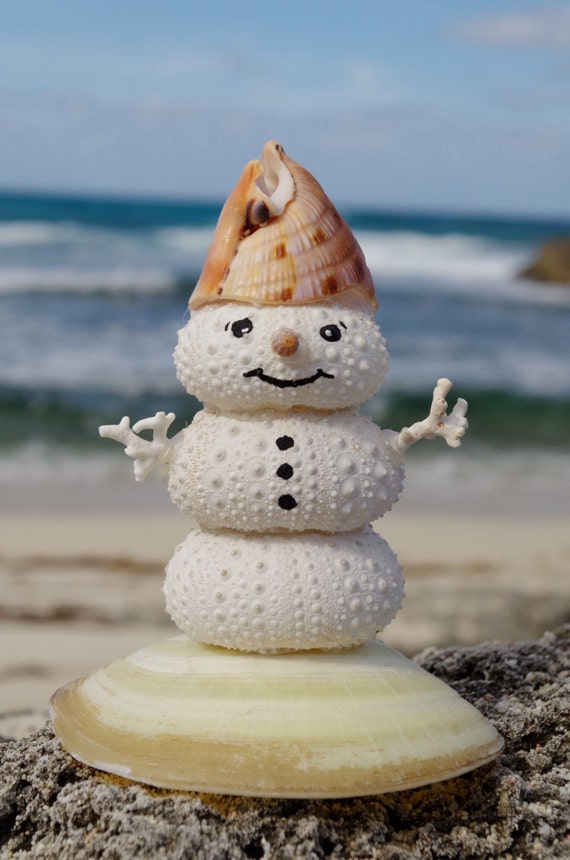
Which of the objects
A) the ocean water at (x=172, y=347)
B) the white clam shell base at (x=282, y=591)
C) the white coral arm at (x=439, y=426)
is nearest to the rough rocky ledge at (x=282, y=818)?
the white clam shell base at (x=282, y=591)

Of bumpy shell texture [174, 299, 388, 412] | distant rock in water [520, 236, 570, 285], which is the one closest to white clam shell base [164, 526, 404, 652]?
bumpy shell texture [174, 299, 388, 412]

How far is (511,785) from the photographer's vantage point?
13.0ft

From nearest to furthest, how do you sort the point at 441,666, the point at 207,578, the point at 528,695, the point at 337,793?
the point at 337,793
the point at 207,578
the point at 528,695
the point at 441,666

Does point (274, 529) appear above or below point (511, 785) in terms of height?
above

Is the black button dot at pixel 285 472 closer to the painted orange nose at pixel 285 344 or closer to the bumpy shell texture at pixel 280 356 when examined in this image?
the bumpy shell texture at pixel 280 356

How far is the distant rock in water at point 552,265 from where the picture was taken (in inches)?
1252

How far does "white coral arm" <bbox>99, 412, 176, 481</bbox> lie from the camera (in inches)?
160

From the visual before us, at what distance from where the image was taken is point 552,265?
32000 millimetres

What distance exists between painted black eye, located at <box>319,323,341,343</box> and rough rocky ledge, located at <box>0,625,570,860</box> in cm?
148

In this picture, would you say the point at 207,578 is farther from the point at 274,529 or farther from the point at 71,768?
the point at 71,768

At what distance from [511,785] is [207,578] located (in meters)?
1.22

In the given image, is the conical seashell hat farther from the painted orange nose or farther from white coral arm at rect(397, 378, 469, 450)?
white coral arm at rect(397, 378, 469, 450)

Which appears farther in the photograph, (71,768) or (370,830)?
(71,768)

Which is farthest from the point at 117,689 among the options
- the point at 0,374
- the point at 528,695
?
the point at 0,374
